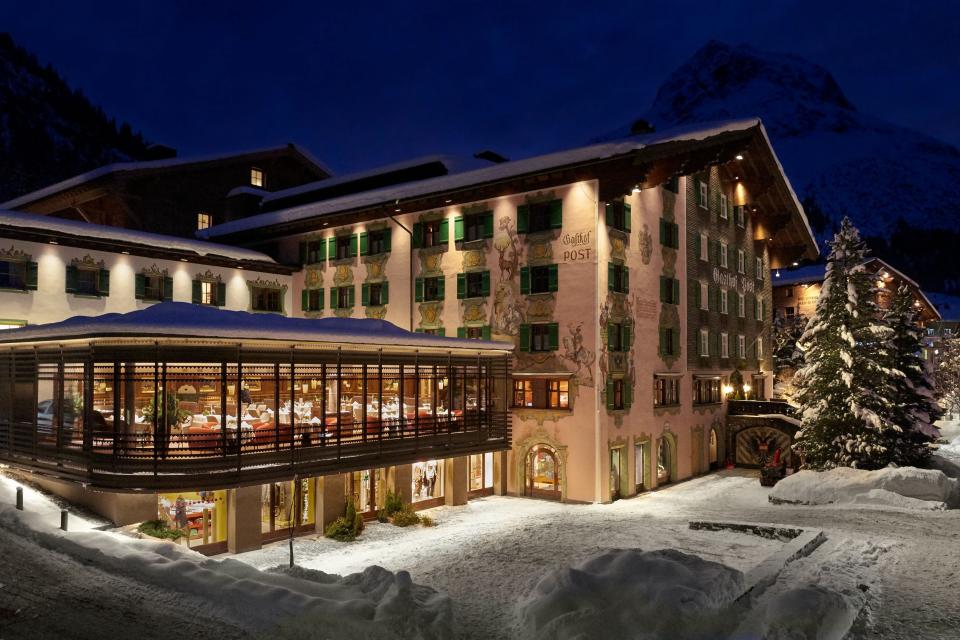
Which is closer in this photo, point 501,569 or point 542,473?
point 501,569

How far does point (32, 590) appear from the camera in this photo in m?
13.4

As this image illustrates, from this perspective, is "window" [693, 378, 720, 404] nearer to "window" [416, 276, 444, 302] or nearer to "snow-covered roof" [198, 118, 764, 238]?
"snow-covered roof" [198, 118, 764, 238]

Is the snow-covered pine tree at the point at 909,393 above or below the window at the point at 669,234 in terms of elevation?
below

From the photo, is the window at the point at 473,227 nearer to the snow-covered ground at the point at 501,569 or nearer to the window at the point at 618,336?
the window at the point at 618,336

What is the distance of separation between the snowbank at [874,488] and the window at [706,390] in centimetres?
769

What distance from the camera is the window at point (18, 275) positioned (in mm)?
29922

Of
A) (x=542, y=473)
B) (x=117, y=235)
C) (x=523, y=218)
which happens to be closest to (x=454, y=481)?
(x=542, y=473)

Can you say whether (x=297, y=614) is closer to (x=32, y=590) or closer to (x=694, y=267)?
(x=32, y=590)

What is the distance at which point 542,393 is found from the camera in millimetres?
31359

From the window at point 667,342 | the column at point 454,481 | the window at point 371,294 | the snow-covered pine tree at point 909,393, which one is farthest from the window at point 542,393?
the snow-covered pine tree at point 909,393

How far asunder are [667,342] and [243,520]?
21.6 meters

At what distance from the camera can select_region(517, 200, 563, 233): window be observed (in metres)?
31.0

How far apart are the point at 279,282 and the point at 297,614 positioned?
96.2 ft

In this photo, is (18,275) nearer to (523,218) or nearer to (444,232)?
(444,232)
